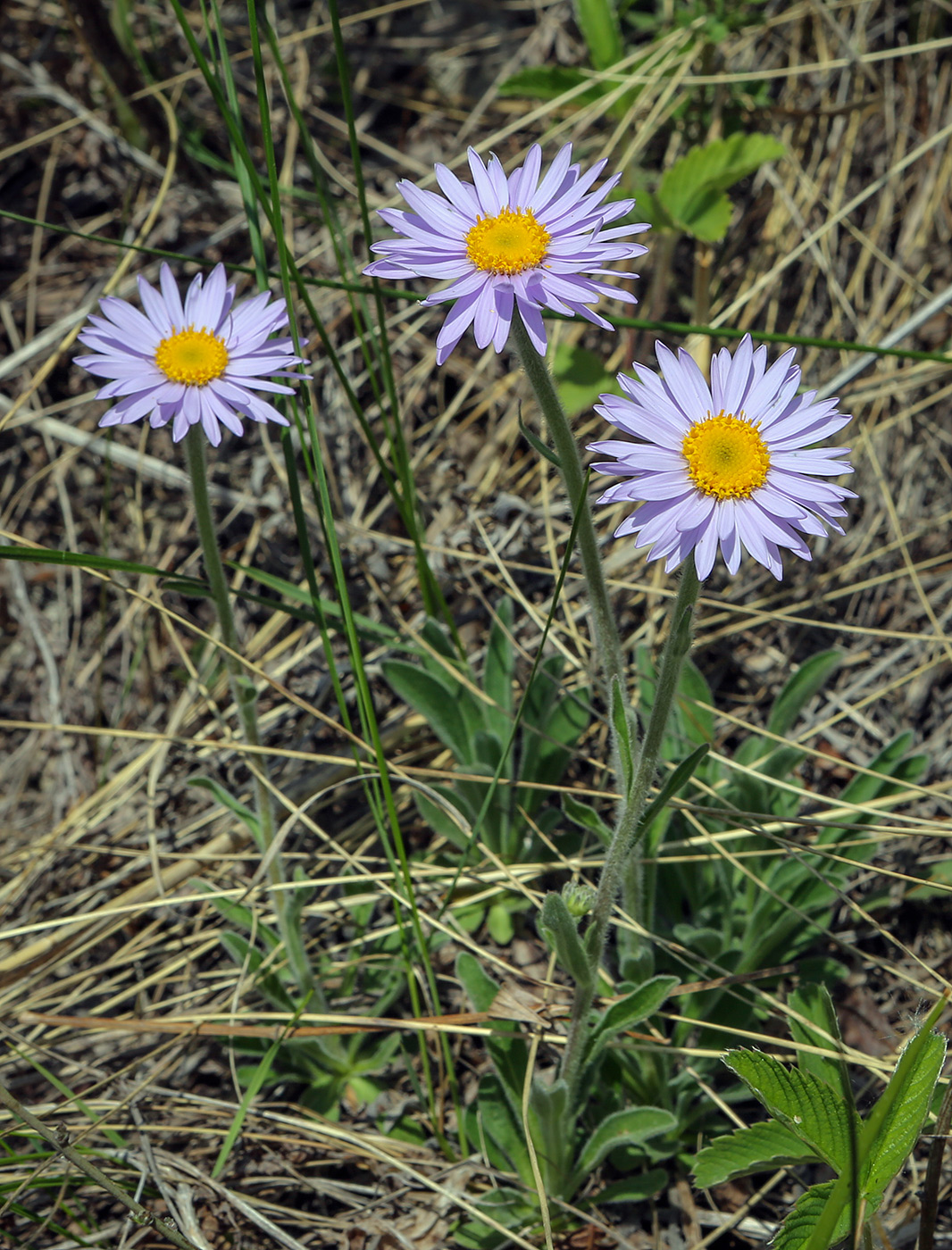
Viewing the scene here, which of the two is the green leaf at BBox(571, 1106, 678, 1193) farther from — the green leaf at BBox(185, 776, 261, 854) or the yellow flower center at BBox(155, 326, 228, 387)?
the yellow flower center at BBox(155, 326, 228, 387)

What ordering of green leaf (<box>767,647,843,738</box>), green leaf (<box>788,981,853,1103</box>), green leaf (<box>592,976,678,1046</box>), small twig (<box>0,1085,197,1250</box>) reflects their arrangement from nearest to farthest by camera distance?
small twig (<box>0,1085,197,1250</box>), green leaf (<box>592,976,678,1046</box>), green leaf (<box>788,981,853,1103</box>), green leaf (<box>767,647,843,738</box>)

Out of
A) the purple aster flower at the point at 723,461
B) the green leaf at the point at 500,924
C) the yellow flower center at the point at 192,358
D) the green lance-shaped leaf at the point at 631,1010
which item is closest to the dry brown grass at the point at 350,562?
the green leaf at the point at 500,924

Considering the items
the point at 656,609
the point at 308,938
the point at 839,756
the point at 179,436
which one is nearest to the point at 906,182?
the point at 656,609

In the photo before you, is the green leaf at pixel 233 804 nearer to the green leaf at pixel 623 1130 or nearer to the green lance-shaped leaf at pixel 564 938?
the green lance-shaped leaf at pixel 564 938

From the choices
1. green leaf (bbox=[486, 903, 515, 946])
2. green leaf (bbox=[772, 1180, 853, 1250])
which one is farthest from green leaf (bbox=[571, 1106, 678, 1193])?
green leaf (bbox=[486, 903, 515, 946])

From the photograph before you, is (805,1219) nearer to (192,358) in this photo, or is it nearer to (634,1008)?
(634,1008)

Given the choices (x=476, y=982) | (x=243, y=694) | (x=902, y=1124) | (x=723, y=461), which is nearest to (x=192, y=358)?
(x=243, y=694)

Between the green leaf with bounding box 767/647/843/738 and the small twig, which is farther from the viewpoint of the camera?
the green leaf with bounding box 767/647/843/738
